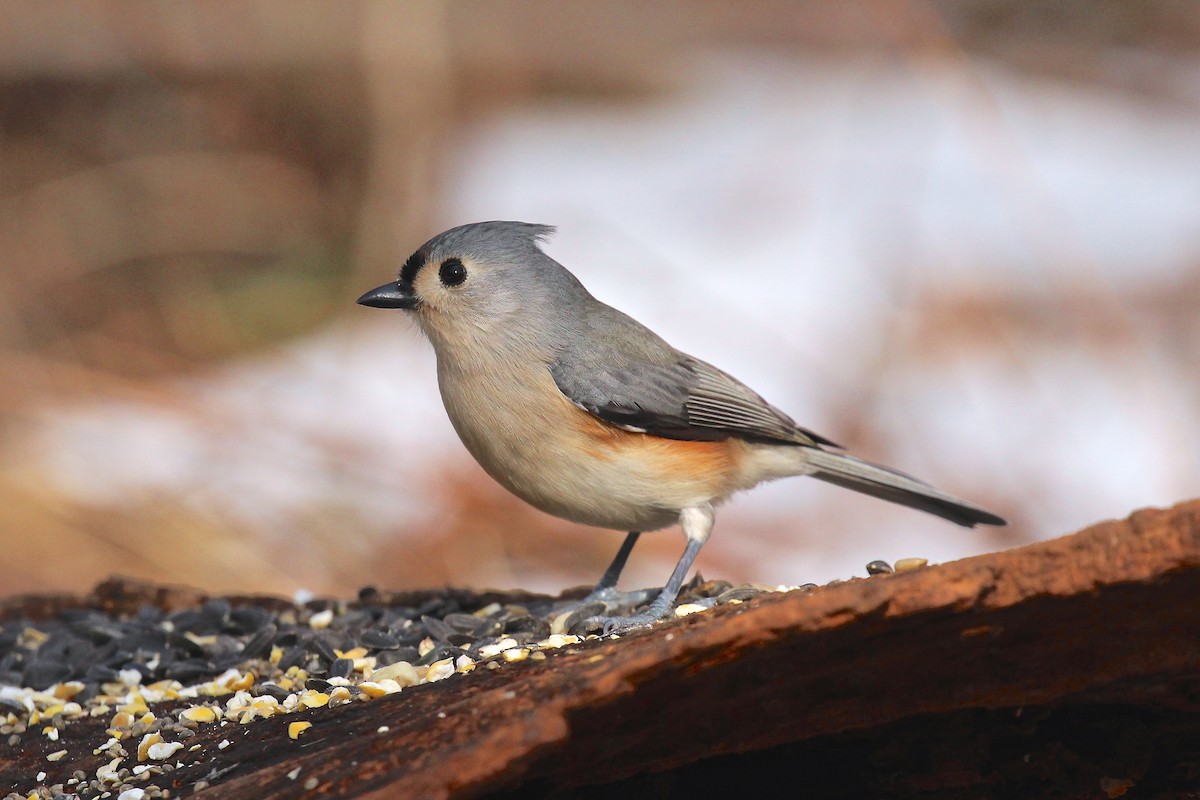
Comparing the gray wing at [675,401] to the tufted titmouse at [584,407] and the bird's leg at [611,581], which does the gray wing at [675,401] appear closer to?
the tufted titmouse at [584,407]

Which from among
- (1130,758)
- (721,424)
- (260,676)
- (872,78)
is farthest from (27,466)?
(872,78)

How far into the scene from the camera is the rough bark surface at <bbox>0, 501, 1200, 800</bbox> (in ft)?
5.54

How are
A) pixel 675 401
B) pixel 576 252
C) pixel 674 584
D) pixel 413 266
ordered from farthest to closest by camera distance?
pixel 576 252
pixel 413 266
pixel 675 401
pixel 674 584

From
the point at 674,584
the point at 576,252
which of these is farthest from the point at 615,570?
the point at 576,252

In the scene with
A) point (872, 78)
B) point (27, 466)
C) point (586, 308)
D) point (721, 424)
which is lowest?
point (721, 424)

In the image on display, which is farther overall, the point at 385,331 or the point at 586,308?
the point at 385,331

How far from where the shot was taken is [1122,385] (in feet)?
20.6

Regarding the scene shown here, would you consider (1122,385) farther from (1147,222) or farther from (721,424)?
(721,424)

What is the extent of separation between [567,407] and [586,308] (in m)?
0.45

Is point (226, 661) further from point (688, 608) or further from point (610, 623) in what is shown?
point (688, 608)

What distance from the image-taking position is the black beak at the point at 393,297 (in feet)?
10.8

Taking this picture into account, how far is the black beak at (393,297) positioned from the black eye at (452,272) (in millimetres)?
96

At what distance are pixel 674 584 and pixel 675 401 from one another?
1.76 ft

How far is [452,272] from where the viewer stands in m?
3.30
